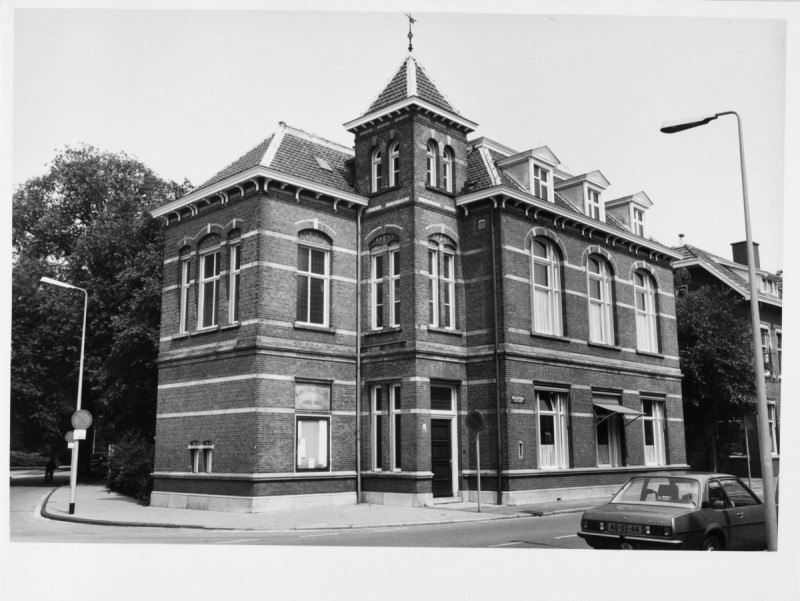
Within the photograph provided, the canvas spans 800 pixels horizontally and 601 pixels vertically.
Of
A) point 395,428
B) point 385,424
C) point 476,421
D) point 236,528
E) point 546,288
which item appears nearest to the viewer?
point 236,528

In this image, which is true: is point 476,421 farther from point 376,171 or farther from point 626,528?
point 376,171

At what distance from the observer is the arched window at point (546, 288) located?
23.7 m

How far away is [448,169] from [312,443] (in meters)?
9.17

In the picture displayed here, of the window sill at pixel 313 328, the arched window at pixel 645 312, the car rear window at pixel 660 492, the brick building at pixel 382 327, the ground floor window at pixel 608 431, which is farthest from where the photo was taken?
the arched window at pixel 645 312

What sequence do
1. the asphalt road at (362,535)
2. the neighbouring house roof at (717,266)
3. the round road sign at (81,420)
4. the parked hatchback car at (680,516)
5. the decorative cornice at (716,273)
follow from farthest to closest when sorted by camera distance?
the neighbouring house roof at (717,266), the decorative cornice at (716,273), the round road sign at (81,420), the asphalt road at (362,535), the parked hatchback car at (680,516)

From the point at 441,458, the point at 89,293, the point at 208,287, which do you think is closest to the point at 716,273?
the point at 441,458

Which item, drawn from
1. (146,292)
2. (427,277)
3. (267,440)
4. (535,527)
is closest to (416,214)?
(427,277)

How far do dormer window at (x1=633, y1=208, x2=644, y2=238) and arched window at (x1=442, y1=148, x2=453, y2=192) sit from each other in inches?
358

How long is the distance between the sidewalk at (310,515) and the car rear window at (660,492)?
21.6ft

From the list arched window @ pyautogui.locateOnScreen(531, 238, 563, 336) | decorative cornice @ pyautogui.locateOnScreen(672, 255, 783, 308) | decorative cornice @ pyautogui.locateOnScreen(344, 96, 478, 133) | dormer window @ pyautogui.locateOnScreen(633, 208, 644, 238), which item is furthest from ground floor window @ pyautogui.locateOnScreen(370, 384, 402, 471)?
decorative cornice @ pyautogui.locateOnScreen(672, 255, 783, 308)

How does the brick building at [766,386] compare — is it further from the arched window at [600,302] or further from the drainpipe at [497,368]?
the drainpipe at [497,368]

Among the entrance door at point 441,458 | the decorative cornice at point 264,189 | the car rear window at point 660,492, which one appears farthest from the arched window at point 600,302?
the car rear window at point 660,492

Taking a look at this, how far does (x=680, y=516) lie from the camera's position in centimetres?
1057

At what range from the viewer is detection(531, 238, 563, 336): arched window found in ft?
77.6
